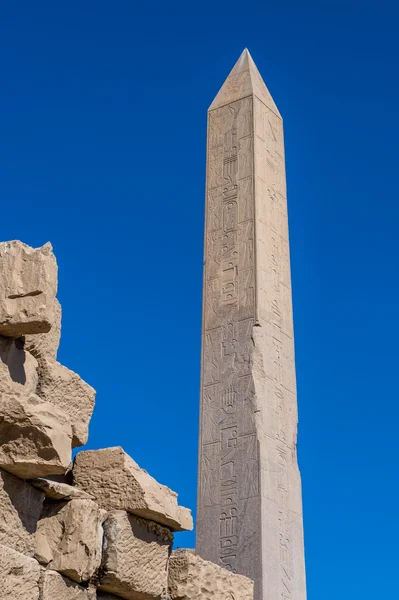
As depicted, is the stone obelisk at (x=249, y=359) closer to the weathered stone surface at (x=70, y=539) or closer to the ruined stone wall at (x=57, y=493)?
the ruined stone wall at (x=57, y=493)

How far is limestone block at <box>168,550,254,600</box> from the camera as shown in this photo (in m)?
3.82

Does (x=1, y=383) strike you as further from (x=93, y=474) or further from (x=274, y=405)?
(x=274, y=405)

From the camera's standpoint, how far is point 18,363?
10.8 feet

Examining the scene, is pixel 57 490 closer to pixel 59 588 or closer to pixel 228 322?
pixel 59 588

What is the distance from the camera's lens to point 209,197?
9273 mm

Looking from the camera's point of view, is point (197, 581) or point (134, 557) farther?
point (197, 581)

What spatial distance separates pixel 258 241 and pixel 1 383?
563 cm

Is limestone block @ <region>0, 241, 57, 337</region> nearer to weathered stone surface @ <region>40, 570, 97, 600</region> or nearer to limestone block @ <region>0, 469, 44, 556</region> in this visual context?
limestone block @ <region>0, 469, 44, 556</region>

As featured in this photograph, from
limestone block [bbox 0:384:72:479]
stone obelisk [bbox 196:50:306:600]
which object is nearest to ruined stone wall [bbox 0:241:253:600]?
limestone block [bbox 0:384:72:479]

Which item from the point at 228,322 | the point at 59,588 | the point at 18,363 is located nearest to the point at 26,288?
the point at 18,363

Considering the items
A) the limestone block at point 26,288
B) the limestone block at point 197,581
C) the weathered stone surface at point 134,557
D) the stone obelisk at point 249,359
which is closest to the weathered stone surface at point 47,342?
the limestone block at point 26,288

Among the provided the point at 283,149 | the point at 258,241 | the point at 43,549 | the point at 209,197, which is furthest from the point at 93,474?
the point at 283,149

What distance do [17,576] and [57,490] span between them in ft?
1.21

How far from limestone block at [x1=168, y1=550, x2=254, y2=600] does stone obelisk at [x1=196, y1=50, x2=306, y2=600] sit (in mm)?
3103
